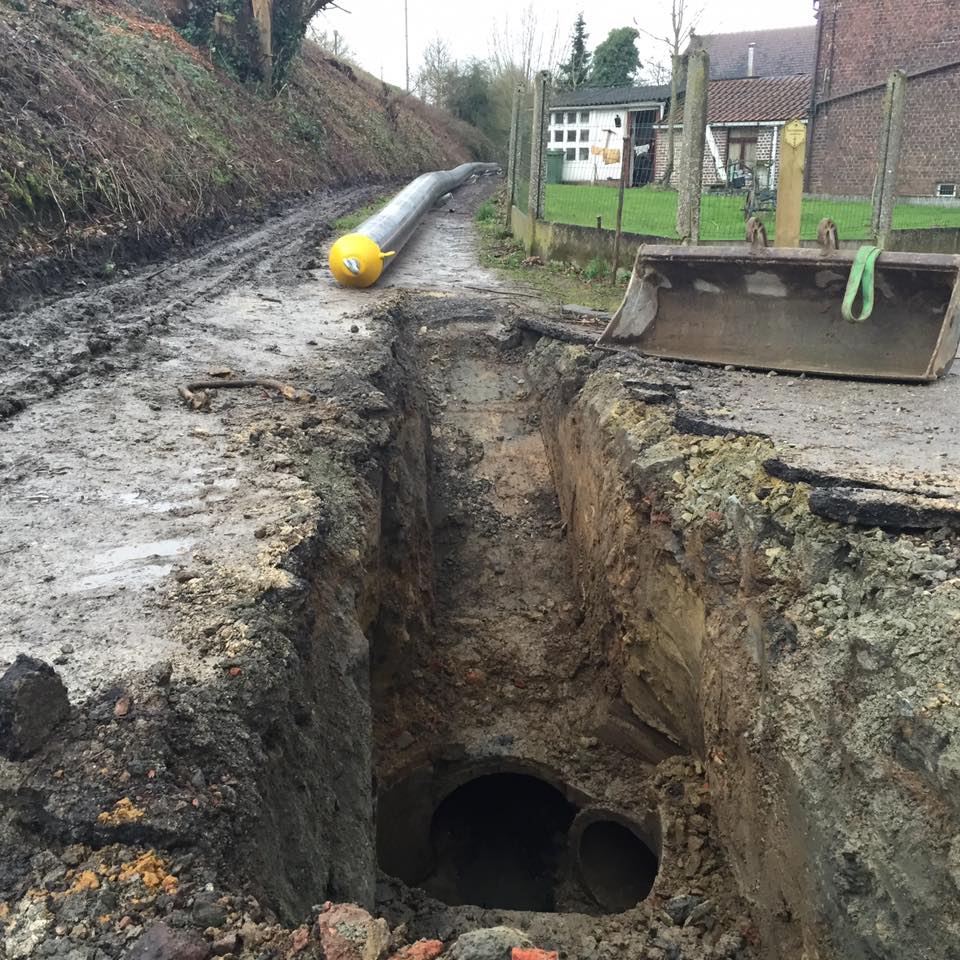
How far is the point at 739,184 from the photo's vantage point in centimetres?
1513

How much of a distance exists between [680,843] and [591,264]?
7.52m

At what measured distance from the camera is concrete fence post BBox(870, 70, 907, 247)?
342 inches

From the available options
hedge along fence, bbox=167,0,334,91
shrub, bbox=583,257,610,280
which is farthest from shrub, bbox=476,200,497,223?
shrub, bbox=583,257,610,280

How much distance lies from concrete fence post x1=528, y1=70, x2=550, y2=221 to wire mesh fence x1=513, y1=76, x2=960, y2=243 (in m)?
0.05

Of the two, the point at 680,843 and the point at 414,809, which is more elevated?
the point at 680,843

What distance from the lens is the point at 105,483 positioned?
4145 millimetres

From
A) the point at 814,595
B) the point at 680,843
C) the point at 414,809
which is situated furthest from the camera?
the point at 414,809

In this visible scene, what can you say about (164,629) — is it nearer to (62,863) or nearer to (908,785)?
(62,863)

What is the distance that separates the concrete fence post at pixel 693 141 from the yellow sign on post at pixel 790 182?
2.37 meters

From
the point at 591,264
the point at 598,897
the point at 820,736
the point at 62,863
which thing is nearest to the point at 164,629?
the point at 62,863

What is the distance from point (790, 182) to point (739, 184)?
33.9 ft

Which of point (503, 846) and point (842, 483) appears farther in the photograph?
point (503, 846)

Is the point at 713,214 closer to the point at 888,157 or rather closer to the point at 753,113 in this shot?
the point at 888,157

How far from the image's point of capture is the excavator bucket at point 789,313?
5645 mm
